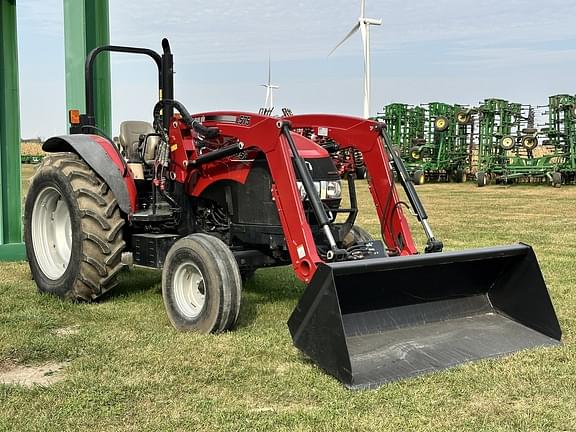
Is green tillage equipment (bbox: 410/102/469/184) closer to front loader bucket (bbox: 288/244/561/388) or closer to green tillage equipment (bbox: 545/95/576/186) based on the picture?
green tillage equipment (bbox: 545/95/576/186)

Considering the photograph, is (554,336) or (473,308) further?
(473,308)

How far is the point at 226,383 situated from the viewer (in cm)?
396

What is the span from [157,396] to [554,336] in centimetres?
267

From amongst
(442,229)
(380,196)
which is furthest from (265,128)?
(442,229)

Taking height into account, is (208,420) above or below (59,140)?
below

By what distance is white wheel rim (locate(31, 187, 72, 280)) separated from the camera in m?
6.49

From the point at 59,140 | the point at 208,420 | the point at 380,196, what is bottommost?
the point at 208,420

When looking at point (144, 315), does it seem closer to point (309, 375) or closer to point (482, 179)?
Result: point (309, 375)

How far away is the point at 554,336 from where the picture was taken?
4707mm

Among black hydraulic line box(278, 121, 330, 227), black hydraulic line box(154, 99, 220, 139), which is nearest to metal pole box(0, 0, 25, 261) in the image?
black hydraulic line box(154, 99, 220, 139)

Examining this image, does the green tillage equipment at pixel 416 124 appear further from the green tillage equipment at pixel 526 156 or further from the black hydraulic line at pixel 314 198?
the black hydraulic line at pixel 314 198

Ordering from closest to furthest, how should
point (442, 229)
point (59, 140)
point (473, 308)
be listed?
point (473, 308) < point (59, 140) < point (442, 229)

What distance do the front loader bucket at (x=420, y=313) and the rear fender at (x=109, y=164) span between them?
2177 mm

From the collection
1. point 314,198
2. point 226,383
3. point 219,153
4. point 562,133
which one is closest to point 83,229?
point 219,153
